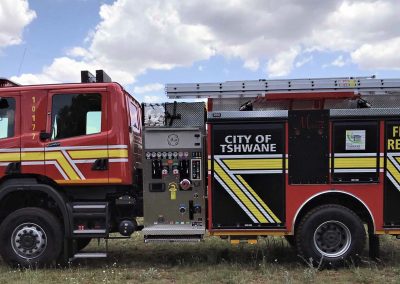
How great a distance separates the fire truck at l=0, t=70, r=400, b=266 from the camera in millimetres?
7332

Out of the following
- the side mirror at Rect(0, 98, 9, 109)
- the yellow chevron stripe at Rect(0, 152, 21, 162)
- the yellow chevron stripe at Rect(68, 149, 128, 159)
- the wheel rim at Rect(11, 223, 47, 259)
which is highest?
the side mirror at Rect(0, 98, 9, 109)

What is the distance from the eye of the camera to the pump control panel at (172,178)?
762cm

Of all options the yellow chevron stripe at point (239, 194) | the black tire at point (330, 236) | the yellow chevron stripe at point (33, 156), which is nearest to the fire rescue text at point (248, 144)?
the yellow chevron stripe at point (239, 194)

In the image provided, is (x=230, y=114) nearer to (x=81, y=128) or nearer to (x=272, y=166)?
(x=272, y=166)

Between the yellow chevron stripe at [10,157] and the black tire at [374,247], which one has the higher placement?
the yellow chevron stripe at [10,157]

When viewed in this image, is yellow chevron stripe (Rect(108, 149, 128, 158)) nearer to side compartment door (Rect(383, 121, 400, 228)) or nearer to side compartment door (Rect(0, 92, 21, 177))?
side compartment door (Rect(0, 92, 21, 177))

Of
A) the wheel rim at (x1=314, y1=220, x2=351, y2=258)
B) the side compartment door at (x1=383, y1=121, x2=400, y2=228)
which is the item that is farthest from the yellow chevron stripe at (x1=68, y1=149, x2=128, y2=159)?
the side compartment door at (x1=383, y1=121, x2=400, y2=228)

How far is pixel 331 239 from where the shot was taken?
739 centimetres

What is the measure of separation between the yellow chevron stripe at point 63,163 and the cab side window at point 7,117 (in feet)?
2.23

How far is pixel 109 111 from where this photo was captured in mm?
7469

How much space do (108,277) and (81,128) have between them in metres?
2.23

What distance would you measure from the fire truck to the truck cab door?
0.02m

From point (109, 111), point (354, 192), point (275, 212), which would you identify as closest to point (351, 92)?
point (354, 192)

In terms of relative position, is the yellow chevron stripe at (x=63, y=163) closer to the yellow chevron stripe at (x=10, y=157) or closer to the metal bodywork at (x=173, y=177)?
the yellow chevron stripe at (x=10, y=157)
